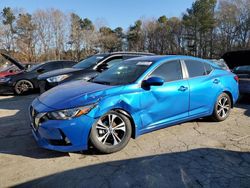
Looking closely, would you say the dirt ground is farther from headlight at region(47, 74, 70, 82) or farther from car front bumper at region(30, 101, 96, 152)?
headlight at region(47, 74, 70, 82)

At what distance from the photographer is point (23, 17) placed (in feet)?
157

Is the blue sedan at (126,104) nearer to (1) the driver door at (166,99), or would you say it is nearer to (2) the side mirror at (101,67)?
(1) the driver door at (166,99)

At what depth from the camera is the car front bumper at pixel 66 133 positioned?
139 inches

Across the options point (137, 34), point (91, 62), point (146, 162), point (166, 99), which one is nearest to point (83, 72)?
point (91, 62)

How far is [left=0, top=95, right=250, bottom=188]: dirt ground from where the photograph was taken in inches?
122

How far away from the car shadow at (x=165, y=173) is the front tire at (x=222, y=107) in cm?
165

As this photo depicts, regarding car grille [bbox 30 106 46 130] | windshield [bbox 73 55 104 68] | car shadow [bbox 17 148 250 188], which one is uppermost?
windshield [bbox 73 55 104 68]

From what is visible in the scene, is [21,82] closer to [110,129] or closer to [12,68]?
[12,68]

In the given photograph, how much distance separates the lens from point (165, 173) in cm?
328

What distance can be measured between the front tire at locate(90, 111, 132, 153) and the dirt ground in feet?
0.44

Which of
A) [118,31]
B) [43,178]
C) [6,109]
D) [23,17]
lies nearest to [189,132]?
[43,178]

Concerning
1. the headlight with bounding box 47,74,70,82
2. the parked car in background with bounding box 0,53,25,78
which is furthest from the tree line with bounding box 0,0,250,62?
the headlight with bounding box 47,74,70,82

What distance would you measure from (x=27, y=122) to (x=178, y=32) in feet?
165

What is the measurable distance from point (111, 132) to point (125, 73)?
1260 mm
